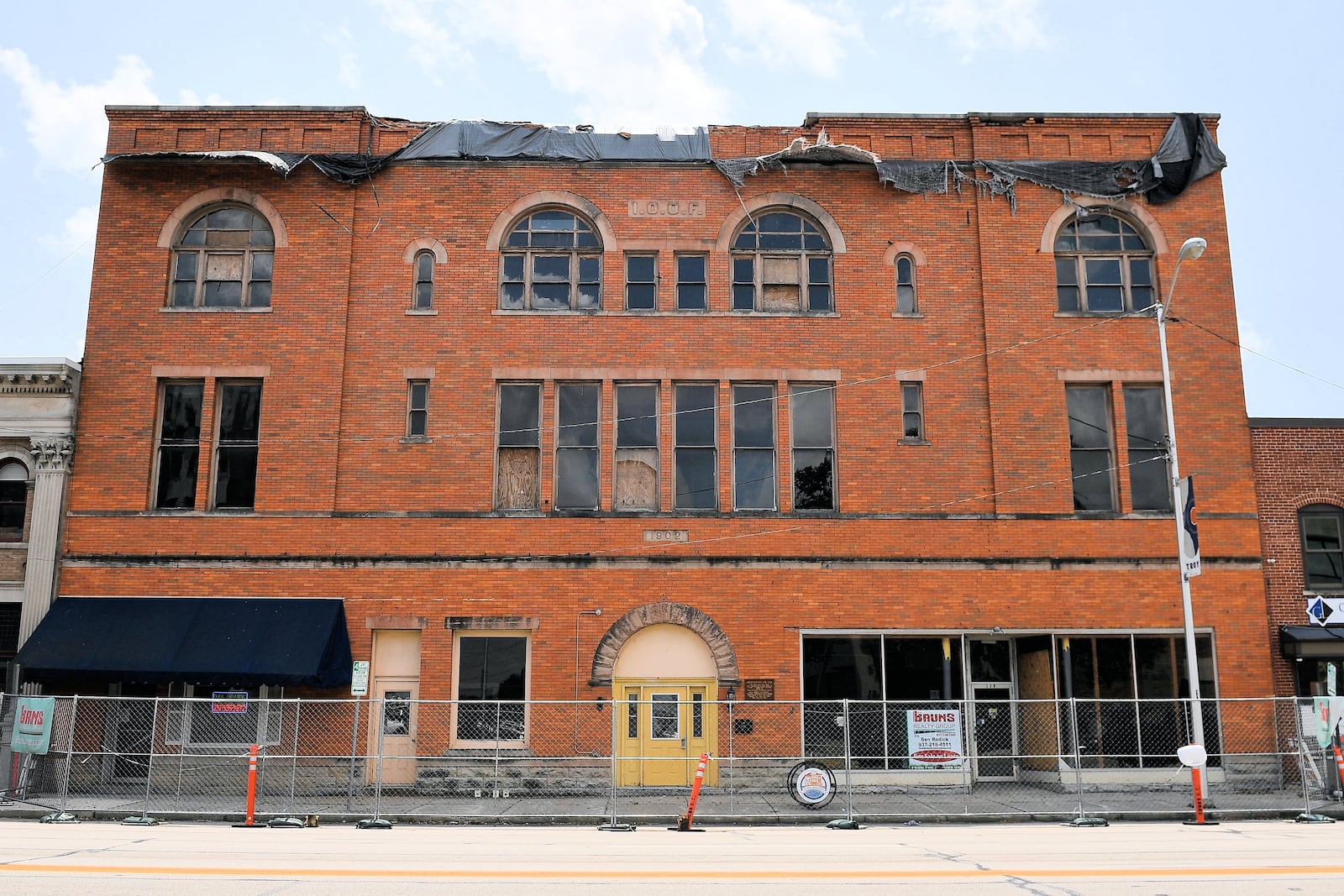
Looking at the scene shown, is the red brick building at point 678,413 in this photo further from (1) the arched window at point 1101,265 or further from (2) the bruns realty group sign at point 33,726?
(2) the bruns realty group sign at point 33,726

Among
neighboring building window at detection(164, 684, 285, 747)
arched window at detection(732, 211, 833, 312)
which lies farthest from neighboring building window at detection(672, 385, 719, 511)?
neighboring building window at detection(164, 684, 285, 747)

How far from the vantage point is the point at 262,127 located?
24.0 meters

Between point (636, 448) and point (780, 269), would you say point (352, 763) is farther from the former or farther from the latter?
Answer: point (780, 269)

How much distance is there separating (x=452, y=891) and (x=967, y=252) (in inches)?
699

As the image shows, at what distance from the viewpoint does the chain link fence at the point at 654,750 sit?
20.9 m


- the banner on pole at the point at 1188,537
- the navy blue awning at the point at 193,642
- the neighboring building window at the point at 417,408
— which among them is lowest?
the navy blue awning at the point at 193,642

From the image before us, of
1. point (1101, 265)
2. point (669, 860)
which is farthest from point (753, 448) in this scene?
point (669, 860)

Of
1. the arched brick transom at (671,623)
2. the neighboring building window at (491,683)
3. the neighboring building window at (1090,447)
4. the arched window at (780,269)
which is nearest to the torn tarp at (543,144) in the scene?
the arched window at (780,269)

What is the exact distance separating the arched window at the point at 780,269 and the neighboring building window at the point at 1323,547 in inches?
427

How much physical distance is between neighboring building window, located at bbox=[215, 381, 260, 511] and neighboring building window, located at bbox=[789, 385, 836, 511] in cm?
1107

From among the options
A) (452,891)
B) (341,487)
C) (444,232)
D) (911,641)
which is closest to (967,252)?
(911,641)

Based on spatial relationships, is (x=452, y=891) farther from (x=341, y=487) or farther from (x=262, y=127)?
(x=262, y=127)

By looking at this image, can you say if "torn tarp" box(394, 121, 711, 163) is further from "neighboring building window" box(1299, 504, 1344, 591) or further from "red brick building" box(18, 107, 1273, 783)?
"neighboring building window" box(1299, 504, 1344, 591)

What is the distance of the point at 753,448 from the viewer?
23172 mm
